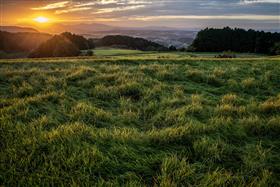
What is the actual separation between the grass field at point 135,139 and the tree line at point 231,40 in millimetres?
60674

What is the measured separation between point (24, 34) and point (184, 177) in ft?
353

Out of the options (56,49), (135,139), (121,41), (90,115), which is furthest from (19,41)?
(135,139)

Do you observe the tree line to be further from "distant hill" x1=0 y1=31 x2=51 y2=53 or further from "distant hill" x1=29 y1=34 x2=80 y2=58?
"distant hill" x1=0 y1=31 x2=51 y2=53

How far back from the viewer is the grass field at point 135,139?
3074 mm

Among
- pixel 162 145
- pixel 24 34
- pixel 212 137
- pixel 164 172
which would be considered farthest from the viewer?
pixel 24 34

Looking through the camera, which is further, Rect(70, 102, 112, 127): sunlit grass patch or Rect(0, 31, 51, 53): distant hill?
Rect(0, 31, 51, 53): distant hill

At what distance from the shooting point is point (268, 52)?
60000mm

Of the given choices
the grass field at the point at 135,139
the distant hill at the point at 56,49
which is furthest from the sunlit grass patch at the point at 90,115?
the distant hill at the point at 56,49

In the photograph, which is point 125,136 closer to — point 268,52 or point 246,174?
point 246,174

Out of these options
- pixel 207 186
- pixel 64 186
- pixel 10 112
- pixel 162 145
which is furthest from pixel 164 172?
pixel 10 112

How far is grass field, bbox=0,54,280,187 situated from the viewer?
10.1 feet

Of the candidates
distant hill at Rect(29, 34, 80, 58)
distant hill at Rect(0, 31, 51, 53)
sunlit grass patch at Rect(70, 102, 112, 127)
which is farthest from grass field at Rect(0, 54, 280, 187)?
distant hill at Rect(0, 31, 51, 53)

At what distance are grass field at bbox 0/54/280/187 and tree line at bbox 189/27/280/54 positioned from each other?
60674 millimetres

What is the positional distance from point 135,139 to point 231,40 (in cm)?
7081
